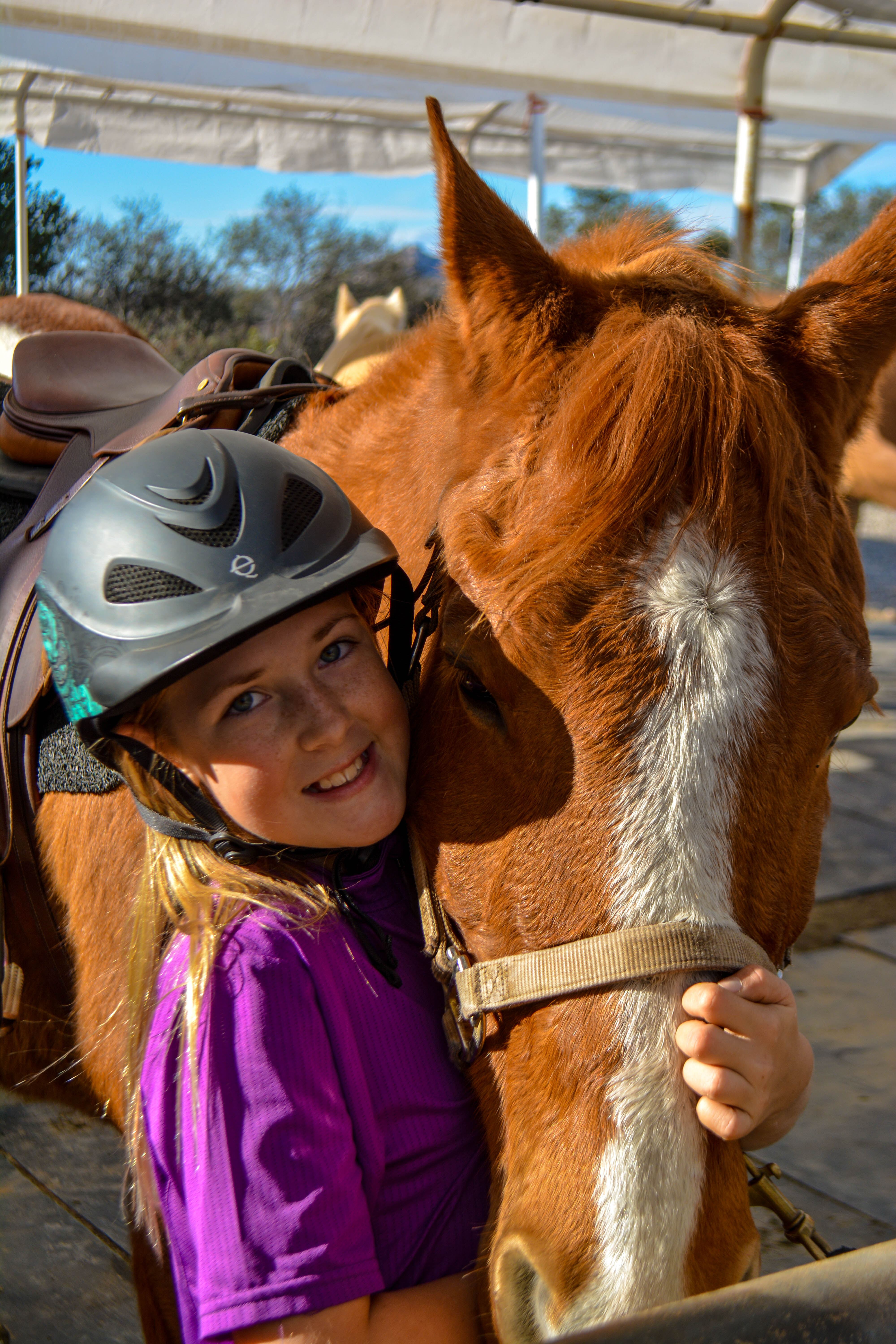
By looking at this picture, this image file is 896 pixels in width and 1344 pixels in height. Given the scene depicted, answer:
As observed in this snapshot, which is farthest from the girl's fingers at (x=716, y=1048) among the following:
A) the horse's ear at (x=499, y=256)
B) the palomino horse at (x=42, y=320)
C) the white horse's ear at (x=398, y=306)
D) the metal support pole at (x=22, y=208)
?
the white horse's ear at (x=398, y=306)

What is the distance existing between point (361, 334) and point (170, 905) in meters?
4.36

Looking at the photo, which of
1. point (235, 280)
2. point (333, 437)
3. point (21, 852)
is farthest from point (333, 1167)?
point (235, 280)

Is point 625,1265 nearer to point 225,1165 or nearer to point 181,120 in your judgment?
point 225,1165

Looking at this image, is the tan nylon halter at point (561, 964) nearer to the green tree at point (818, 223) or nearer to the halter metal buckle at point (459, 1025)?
the halter metal buckle at point (459, 1025)

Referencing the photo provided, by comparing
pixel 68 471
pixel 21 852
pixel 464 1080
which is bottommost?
pixel 21 852

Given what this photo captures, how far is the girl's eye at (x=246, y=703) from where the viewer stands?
115cm

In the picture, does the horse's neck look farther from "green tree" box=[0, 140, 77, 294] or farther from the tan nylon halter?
"green tree" box=[0, 140, 77, 294]

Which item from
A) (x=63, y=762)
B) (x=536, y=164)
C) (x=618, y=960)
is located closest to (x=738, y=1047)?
(x=618, y=960)

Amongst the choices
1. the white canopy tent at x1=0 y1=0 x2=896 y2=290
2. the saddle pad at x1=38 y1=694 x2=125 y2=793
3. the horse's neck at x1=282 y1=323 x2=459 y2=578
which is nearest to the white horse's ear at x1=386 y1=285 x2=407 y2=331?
the white canopy tent at x1=0 y1=0 x2=896 y2=290

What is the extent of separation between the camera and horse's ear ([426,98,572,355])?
1228 mm

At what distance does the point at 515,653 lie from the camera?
1.05 metres

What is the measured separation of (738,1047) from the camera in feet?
3.05

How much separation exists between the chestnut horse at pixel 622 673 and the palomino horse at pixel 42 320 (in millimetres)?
1867

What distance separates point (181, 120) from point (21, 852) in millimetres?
4446
